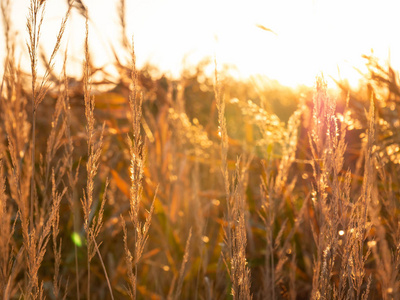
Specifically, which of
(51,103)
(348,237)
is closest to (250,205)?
(348,237)

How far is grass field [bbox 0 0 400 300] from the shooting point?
1.14 m

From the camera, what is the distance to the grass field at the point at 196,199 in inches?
44.9

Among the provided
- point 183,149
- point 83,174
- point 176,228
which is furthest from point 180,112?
point 83,174

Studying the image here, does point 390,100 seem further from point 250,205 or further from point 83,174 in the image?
point 83,174

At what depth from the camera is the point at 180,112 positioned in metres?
2.65

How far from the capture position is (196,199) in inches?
83.1

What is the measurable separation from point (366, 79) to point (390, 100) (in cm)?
21

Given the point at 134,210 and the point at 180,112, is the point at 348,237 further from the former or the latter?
the point at 180,112

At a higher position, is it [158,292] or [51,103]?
[51,103]

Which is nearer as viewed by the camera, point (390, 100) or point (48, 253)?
point (390, 100)

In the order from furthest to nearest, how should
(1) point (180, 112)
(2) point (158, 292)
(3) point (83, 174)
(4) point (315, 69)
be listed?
(3) point (83, 174) < (1) point (180, 112) < (2) point (158, 292) < (4) point (315, 69)

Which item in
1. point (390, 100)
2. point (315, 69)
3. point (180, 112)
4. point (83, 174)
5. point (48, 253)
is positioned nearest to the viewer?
point (315, 69)

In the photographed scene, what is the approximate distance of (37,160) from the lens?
2871 millimetres

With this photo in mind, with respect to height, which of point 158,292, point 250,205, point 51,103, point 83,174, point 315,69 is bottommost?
point 158,292
